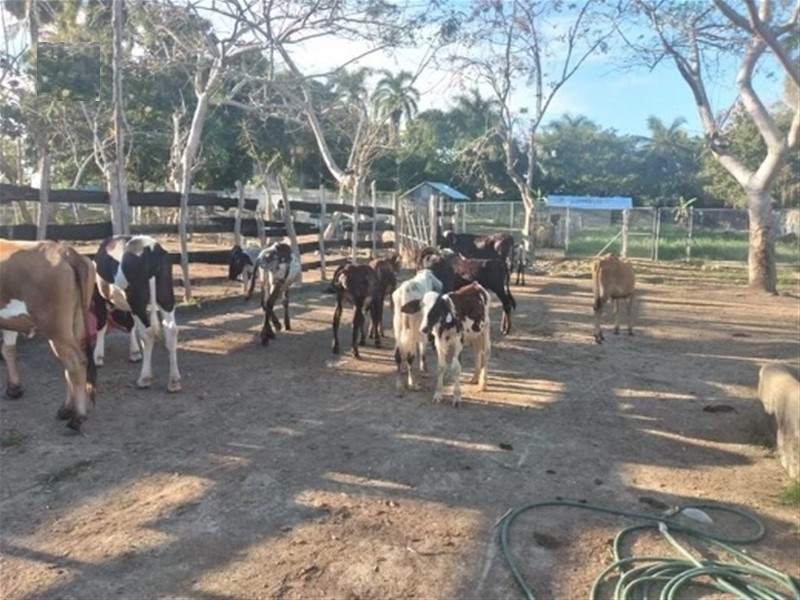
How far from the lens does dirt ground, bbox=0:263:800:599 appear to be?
3492 millimetres

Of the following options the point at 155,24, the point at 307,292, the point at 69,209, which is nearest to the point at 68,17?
the point at 69,209

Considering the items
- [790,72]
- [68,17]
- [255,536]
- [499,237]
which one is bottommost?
[255,536]

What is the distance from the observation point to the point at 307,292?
14016 mm

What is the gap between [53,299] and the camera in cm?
523

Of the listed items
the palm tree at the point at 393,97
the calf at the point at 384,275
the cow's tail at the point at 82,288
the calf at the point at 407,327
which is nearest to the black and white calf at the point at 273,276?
the calf at the point at 384,275

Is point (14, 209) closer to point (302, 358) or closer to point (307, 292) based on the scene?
point (307, 292)

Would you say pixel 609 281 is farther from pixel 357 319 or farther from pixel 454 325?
pixel 454 325

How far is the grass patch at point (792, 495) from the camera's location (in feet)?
14.2

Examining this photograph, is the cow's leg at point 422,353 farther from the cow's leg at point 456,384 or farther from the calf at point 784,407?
the calf at point 784,407

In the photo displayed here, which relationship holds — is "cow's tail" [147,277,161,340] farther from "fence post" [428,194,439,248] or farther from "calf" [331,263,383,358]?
"fence post" [428,194,439,248]

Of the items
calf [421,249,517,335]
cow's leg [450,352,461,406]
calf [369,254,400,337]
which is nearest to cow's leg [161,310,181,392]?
cow's leg [450,352,461,406]

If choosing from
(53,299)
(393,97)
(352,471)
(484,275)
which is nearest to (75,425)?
(53,299)

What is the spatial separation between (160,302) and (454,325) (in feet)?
9.18

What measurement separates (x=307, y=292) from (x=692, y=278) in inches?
457
